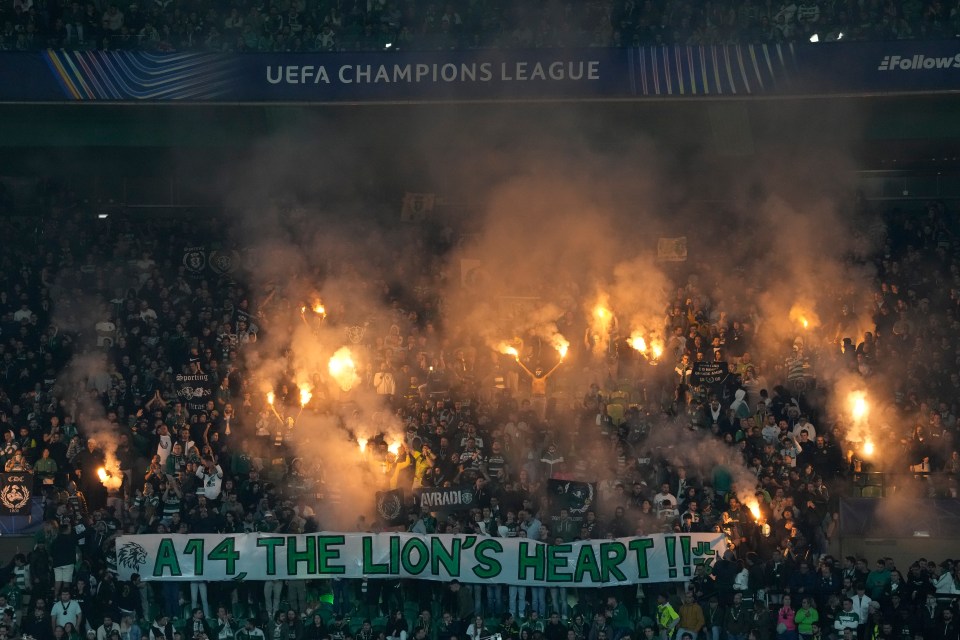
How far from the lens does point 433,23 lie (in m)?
19.0

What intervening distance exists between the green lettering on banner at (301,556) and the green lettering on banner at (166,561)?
0.95 metres

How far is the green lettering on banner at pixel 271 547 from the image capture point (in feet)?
43.6

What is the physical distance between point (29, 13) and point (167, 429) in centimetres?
672

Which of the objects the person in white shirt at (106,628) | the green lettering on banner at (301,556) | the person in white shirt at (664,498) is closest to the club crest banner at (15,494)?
the person in white shirt at (106,628)

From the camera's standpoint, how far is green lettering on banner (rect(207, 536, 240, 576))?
13.3 metres

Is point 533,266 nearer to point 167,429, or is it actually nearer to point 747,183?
point 747,183

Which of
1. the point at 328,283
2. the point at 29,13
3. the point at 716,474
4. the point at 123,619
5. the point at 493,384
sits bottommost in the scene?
the point at 123,619

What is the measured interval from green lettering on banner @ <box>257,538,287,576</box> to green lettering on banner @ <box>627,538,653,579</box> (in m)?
3.00

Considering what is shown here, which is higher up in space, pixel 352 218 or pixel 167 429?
pixel 352 218

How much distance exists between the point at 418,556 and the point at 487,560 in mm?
591

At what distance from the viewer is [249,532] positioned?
13.4 metres

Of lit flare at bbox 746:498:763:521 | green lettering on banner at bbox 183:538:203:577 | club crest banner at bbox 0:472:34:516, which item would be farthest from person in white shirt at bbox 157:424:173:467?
lit flare at bbox 746:498:763:521

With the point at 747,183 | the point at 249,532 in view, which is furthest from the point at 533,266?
the point at 249,532

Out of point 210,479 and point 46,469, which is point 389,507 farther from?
point 46,469
